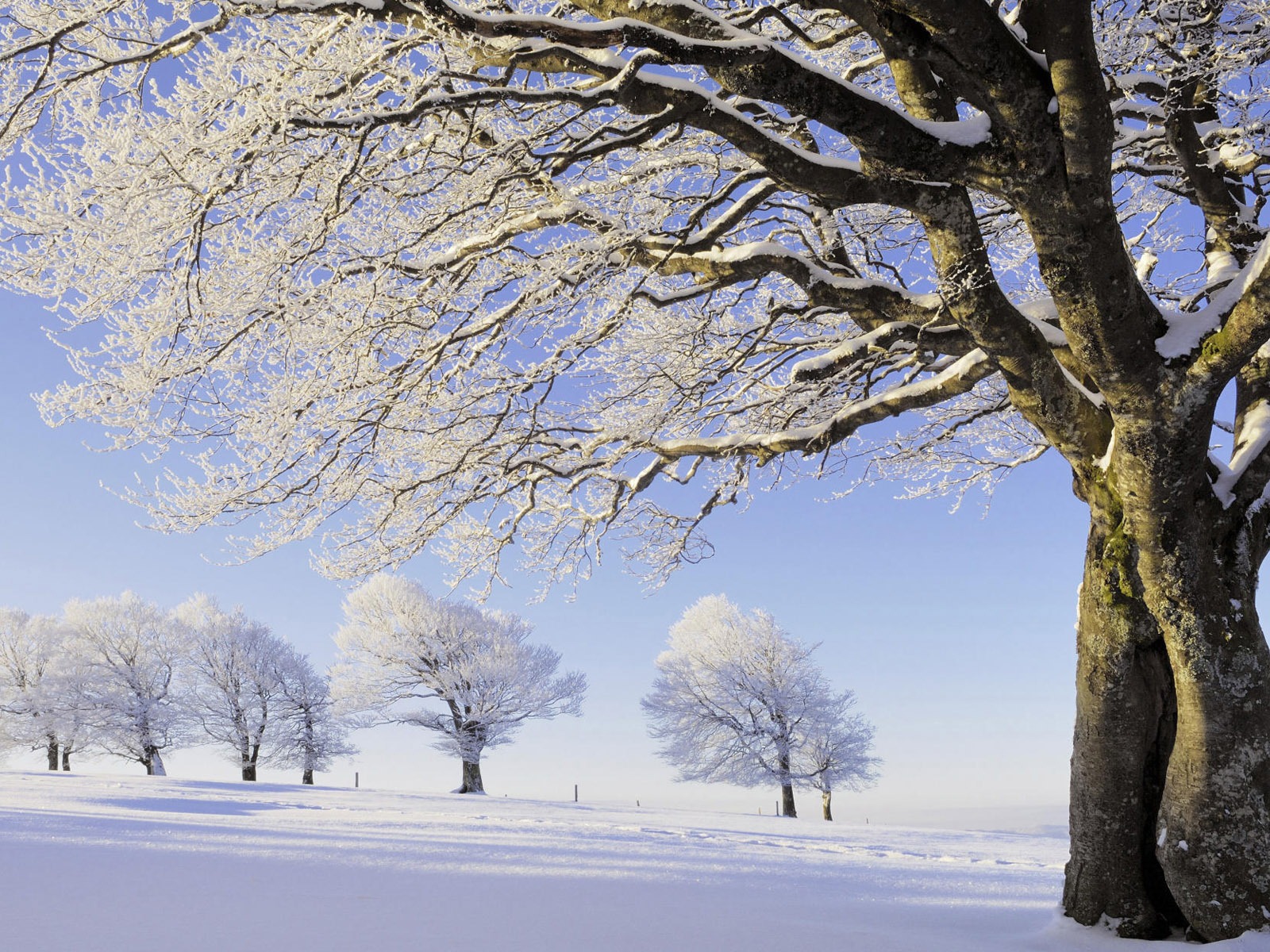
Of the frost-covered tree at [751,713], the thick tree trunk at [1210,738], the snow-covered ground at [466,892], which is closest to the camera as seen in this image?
the snow-covered ground at [466,892]

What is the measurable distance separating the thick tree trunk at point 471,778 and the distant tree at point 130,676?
1185cm

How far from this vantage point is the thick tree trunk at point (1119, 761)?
16.4 feet

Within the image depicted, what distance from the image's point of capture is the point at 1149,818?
5125 mm

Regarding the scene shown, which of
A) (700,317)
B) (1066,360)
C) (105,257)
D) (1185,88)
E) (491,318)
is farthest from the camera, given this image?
(700,317)

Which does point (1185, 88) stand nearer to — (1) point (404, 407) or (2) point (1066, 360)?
(2) point (1066, 360)

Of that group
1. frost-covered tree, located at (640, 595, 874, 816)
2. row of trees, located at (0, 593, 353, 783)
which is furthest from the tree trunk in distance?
row of trees, located at (0, 593, 353, 783)

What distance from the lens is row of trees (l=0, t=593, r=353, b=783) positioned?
30.5 m

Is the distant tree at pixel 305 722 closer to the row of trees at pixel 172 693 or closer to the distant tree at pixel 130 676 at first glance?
the row of trees at pixel 172 693

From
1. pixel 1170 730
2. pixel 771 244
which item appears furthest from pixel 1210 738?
pixel 771 244

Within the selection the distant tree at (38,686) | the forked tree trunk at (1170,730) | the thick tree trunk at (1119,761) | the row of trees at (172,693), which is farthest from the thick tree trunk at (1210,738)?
the distant tree at (38,686)

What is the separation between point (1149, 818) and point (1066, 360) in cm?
293

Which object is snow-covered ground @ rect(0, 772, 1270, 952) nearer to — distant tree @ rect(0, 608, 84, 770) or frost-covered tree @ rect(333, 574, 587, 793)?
frost-covered tree @ rect(333, 574, 587, 793)

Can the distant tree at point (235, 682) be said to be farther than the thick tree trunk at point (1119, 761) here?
Yes

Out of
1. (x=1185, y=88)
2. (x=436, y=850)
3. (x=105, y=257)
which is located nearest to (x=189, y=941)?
(x=436, y=850)
